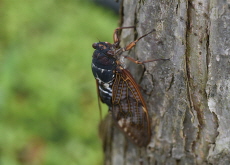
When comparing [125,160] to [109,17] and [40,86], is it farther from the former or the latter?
[109,17]

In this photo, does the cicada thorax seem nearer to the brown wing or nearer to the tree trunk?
the brown wing

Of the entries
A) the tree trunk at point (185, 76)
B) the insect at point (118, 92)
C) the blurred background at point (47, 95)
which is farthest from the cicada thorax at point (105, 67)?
the blurred background at point (47, 95)

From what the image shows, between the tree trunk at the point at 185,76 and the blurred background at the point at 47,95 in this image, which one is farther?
the blurred background at the point at 47,95

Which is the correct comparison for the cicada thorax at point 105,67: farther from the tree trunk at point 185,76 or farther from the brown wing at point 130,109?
the tree trunk at point 185,76

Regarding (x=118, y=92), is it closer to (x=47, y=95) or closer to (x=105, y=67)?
(x=105, y=67)

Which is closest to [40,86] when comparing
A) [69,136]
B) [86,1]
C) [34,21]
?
[69,136]

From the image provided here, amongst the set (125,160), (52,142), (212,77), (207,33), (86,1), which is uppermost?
(86,1)

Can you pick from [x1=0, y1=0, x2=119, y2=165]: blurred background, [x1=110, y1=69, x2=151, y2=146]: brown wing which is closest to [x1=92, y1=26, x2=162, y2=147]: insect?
[x1=110, y1=69, x2=151, y2=146]: brown wing

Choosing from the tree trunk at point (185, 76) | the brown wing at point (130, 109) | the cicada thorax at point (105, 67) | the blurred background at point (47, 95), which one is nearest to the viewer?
the tree trunk at point (185, 76)
